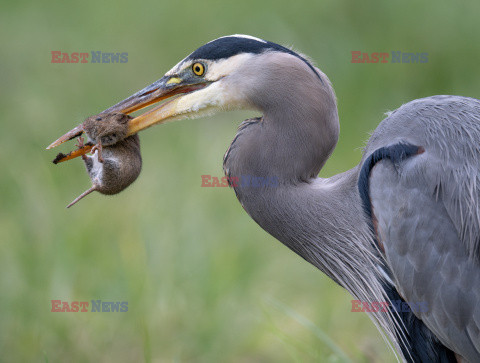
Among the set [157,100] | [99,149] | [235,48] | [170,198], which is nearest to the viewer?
[99,149]

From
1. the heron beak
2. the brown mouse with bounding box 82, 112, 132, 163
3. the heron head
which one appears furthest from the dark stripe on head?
the brown mouse with bounding box 82, 112, 132, 163

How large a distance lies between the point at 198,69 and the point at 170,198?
2.00 meters

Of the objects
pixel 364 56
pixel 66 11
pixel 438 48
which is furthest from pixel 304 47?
pixel 66 11

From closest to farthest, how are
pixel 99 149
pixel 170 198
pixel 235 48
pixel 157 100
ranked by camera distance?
pixel 99 149 → pixel 235 48 → pixel 157 100 → pixel 170 198

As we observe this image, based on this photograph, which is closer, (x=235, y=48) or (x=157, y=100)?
(x=235, y=48)

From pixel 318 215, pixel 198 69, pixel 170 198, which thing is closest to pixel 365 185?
pixel 318 215

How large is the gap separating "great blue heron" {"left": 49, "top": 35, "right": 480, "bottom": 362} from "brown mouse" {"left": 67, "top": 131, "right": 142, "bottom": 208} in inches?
4.5

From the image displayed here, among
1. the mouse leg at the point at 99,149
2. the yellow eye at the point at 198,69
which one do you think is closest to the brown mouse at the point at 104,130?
the mouse leg at the point at 99,149

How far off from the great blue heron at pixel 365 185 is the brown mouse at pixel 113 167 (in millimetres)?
115

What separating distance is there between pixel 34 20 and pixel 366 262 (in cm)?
489

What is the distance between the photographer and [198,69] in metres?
2.73

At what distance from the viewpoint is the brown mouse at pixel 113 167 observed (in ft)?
8.42

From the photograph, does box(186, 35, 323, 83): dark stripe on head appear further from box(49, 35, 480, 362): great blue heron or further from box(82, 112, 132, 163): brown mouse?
box(82, 112, 132, 163): brown mouse

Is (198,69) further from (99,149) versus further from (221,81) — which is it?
(99,149)
